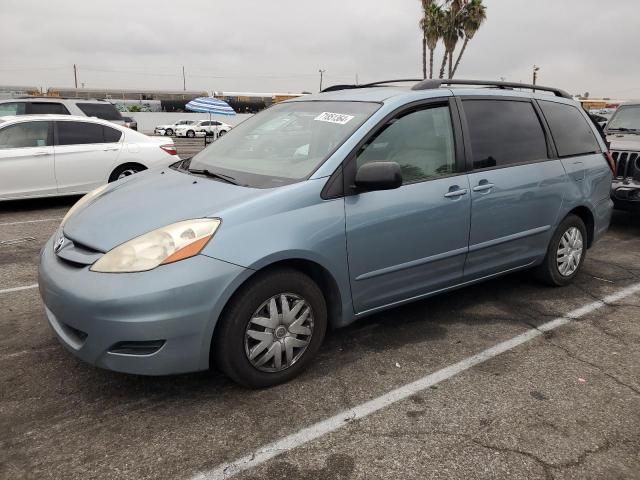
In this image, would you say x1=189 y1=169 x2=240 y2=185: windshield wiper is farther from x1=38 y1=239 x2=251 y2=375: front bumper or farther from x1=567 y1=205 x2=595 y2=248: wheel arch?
x1=567 y1=205 x2=595 y2=248: wheel arch

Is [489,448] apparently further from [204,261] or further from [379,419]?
[204,261]

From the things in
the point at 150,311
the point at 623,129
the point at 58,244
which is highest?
the point at 623,129

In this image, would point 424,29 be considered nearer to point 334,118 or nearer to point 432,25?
point 432,25

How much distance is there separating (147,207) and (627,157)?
654 cm

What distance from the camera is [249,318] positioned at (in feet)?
9.11

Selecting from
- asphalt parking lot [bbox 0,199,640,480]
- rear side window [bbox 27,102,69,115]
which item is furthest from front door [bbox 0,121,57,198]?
asphalt parking lot [bbox 0,199,640,480]

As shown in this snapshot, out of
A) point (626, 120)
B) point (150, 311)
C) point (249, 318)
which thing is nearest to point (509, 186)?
point (249, 318)

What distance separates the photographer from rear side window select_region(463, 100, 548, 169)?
12.8ft

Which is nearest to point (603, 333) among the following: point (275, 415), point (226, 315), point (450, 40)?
point (275, 415)

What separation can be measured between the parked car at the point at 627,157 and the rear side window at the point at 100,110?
1034cm

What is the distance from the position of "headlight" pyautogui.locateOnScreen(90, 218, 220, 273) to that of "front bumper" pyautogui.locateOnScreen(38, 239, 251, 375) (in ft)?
0.13

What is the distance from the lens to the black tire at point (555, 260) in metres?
4.54

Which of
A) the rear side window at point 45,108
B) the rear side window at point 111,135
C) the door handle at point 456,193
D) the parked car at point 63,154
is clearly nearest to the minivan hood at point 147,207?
the door handle at point 456,193

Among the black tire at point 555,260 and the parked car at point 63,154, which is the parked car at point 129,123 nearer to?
the parked car at point 63,154
